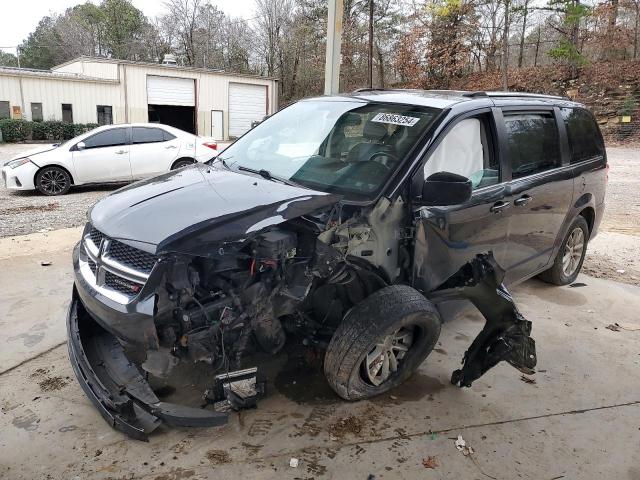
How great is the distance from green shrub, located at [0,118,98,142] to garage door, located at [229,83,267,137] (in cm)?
820

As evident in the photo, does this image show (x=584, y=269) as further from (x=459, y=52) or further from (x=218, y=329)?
(x=459, y=52)

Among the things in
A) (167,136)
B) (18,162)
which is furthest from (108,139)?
(18,162)

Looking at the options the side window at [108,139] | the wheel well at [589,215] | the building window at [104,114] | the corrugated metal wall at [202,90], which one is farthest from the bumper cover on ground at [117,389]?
the building window at [104,114]

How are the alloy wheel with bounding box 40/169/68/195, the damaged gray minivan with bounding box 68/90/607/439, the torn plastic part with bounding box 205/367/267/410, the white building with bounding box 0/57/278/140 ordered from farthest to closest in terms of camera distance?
1. the white building with bounding box 0/57/278/140
2. the alloy wheel with bounding box 40/169/68/195
3. the torn plastic part with bounding box 205/367/267/410
4. the damaged gray minivan with bounding box 68/90/607/439

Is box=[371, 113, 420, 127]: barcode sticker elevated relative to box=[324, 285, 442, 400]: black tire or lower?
elevated

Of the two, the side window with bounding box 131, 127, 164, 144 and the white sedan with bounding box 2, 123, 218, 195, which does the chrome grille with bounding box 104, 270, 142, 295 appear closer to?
the white sedan with bounding box 2, 123, 218, 195

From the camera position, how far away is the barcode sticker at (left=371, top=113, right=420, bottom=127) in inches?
134

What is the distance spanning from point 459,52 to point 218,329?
30.1m

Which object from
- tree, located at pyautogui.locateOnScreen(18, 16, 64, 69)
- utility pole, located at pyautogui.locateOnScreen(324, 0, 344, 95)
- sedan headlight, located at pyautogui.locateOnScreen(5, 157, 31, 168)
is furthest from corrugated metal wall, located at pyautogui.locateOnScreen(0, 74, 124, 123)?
tree, located at pyautogui.locateOnScreen(18, 16, 64, 69)

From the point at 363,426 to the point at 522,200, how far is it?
6.84 feet

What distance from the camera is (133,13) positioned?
48562mm

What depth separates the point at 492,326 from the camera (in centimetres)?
318

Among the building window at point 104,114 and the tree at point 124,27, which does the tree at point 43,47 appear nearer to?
the tree at point 124,27

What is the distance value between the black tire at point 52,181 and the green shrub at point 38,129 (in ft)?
58.0
